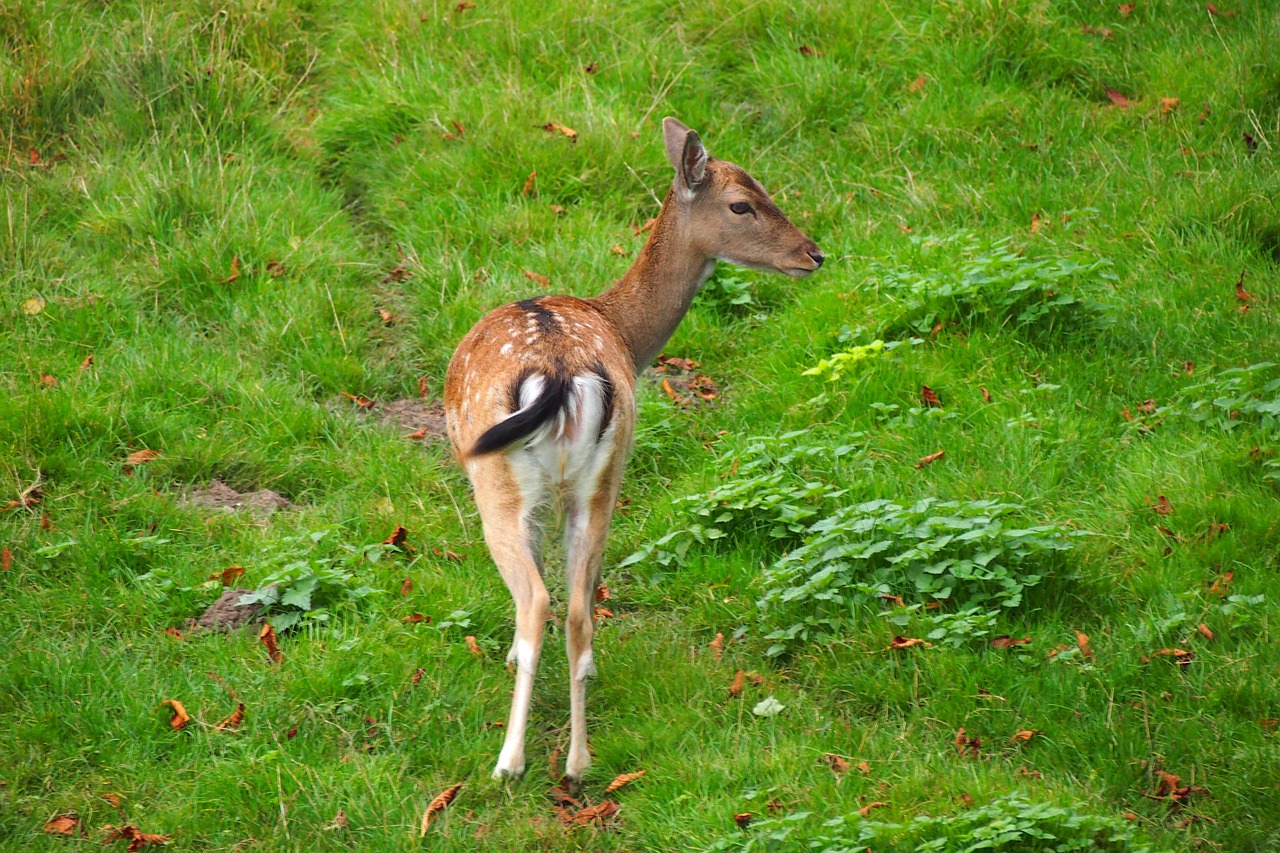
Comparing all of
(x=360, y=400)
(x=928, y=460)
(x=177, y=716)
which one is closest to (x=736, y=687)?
(x=928, y=460)

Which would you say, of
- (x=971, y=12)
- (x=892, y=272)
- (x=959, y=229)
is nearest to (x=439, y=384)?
(x=892, y=272)

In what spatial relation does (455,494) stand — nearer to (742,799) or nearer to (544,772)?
(544,772)

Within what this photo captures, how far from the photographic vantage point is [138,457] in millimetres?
5930

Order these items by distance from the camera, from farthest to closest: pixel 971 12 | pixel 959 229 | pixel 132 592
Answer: pixel 971 12, pixel 959 229, pixel 132 592

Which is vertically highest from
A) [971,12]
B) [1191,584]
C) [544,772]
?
[971,12]

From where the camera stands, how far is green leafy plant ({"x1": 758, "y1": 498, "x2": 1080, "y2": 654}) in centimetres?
492

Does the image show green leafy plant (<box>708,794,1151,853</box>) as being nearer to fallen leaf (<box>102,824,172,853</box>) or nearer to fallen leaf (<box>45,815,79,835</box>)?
fallen leaf (<box>102,824,172,853</box>)

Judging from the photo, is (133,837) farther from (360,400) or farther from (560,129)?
(560,129)

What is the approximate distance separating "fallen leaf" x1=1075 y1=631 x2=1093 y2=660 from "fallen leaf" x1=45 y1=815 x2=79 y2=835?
11.1 ft

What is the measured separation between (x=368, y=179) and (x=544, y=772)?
4736 mm

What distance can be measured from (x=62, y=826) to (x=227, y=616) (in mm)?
1148

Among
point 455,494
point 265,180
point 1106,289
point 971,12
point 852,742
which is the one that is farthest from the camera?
point 971,12

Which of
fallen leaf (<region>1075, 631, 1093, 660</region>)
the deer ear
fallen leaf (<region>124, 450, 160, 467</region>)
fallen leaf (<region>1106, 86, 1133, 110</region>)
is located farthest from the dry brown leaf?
fallen leaf (<region>1106, 86, 1133, 110</region>)

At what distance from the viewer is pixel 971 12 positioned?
334 inches
